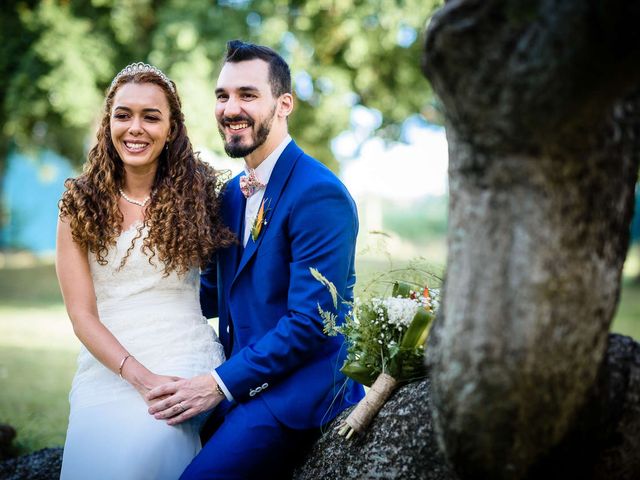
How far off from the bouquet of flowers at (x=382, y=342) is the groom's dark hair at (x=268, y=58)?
1361mm

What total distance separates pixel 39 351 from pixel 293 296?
30.0 feet

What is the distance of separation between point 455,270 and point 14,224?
2927cm

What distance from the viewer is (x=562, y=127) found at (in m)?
1.84

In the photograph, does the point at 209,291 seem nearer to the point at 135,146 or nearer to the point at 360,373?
the point at 135,146

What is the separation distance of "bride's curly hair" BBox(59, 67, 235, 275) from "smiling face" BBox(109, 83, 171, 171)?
65 mm

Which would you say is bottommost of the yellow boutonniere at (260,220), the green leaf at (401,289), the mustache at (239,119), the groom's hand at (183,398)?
the groom's hand at (183,398)

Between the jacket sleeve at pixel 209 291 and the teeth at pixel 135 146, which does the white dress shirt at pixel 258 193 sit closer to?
the jacket sleeve at pixel 209 291

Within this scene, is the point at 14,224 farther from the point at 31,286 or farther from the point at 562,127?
the point at 562,127

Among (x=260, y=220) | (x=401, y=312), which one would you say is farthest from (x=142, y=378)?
(x=401, y=312)

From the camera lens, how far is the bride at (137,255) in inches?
138

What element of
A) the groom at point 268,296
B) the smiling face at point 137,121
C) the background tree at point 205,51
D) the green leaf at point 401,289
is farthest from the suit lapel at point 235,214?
the background tree at point 205,51

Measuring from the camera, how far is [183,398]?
3.31 metres

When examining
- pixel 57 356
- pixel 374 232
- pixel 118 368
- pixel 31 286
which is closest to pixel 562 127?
pixel 374 232

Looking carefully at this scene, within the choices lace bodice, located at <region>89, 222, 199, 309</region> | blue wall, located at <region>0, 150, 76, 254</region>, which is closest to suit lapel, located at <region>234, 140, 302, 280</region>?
lace bodice, located at <region>89, 222, 199, 309</region>
